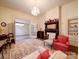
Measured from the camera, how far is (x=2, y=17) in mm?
5672

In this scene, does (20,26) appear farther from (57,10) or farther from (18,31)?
(57,10)

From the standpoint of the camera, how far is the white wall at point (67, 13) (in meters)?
4.69

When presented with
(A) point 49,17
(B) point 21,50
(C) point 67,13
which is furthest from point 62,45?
(A) point 49,17

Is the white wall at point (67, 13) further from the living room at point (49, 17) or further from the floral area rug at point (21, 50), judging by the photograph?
the floral area rug at point (21, 50)

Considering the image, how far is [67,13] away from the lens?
16.9ft

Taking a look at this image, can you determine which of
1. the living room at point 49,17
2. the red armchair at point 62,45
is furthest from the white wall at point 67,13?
the red armchair at point 62,45

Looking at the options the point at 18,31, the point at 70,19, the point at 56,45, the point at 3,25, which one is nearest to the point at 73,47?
the point at 56,45

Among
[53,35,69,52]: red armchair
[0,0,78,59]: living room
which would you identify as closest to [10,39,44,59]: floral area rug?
[0,0,78,59]: living room

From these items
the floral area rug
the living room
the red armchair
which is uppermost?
the living room

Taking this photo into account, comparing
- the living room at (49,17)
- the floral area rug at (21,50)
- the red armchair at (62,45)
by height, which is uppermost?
the living room at (49,17)

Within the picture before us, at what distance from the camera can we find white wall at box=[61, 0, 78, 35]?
4.69m

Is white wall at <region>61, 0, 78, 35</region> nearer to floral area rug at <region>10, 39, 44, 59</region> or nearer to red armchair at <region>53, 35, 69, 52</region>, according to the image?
red armchair at <region>53, 35, 69, 52</region>

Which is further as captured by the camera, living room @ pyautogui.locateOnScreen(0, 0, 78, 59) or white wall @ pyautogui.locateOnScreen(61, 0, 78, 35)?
white wall @ pyautogui.locateOnScreen(61, 0, 78, 35)

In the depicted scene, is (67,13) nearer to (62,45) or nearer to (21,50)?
(62,45)
